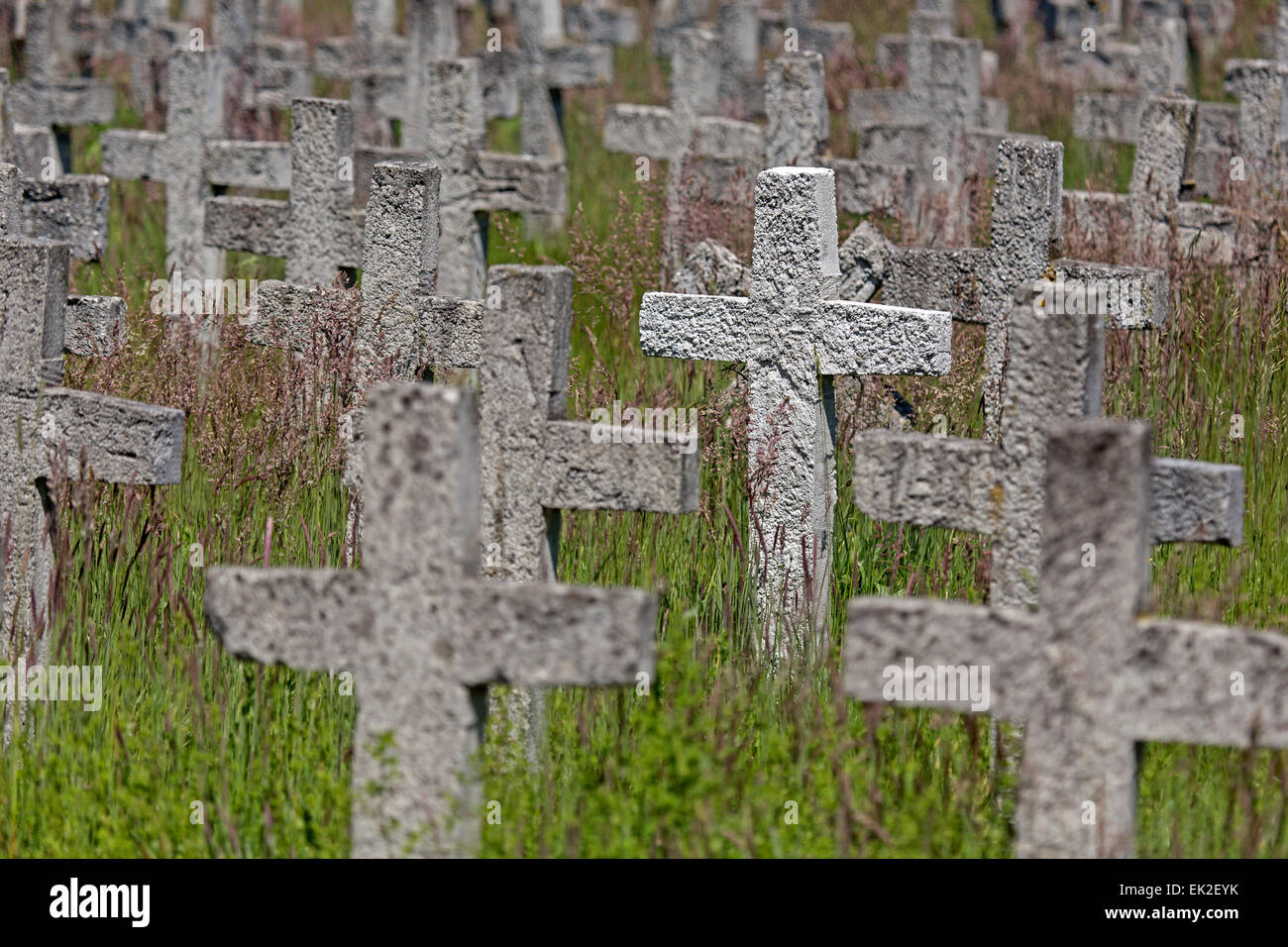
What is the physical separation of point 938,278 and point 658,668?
7.83 feet

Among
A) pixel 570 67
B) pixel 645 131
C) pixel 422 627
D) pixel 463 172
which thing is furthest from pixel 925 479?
pixel 570 67

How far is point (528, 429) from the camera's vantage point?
13.6ft

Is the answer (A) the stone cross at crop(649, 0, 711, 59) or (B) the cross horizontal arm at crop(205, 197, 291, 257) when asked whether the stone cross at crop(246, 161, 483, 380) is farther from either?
(A) the stone cross at crop(649, 0, 711, 59)

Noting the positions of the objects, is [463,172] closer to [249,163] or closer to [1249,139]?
[249,163]

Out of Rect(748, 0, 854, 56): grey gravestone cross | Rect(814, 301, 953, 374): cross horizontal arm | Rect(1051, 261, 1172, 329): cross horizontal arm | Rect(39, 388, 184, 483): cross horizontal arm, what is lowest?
Rect(39, 388, 184, 483): cross horizontal arm

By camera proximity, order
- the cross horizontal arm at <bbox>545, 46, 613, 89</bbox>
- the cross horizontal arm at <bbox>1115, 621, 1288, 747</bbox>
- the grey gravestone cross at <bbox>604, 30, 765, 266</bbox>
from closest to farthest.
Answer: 1. the cross horizontal arm at <bbox>1115, 621, 1288, 747</bbox>
2. the grey gravestone cross at <bbox>604, 30, 765, 266</bbox>
3. the cross horizontal arm at <bbox>545, 46, 613, 89</bbox>

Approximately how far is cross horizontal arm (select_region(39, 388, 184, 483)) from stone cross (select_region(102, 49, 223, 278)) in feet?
16.3

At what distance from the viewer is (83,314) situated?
5.30 meters

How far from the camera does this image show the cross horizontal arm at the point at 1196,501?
372cm

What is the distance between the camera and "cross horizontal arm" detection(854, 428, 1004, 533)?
12.8 feet

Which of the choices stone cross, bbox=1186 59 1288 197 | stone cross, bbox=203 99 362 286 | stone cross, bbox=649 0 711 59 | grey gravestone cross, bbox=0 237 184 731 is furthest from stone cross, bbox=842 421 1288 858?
stone cross, bbox=649 0 711 59

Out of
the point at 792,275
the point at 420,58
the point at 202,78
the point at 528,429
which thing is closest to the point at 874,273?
the point at 792,275

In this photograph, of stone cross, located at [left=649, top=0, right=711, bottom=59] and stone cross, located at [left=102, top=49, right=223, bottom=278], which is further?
stone cross, located at [left=649, top=0, right=711, bottom=59]

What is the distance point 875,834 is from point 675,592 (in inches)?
59.7
